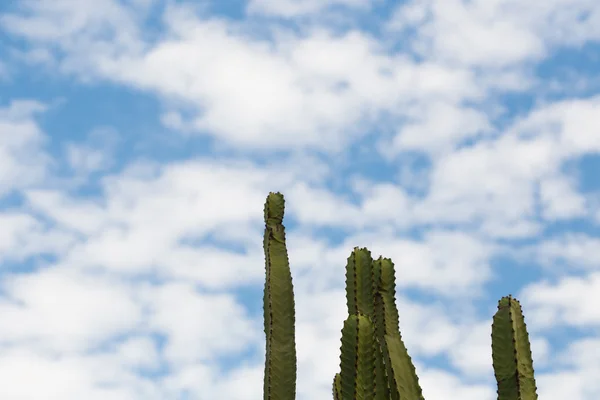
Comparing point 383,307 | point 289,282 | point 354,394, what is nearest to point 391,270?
point 383,307

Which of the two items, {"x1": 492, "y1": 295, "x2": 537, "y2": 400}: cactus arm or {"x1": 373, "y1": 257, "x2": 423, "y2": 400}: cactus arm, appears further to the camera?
{"x1": 373, "y1": 257, "x2": 423, "y2": 400}: cactus arm

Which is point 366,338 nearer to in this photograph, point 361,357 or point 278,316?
point 361,357

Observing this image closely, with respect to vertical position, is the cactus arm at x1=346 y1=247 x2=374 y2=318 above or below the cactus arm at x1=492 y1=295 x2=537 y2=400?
above

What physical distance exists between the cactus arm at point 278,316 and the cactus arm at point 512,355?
177 centimetres

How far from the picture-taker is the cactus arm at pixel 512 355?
20.8 ft

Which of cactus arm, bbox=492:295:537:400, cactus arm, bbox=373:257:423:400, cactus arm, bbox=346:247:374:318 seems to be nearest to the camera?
cactus arm, bbox=492:295:537:400

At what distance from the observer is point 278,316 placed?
7.51 metres

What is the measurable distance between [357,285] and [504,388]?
4.69 feet

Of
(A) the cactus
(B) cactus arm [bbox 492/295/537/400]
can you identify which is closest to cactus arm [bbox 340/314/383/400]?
(A) the cactus

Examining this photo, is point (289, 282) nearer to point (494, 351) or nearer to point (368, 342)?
point (368, 342)

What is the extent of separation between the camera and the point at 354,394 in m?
6.43

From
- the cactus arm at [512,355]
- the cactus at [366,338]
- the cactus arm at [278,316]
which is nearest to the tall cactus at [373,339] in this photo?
the cactus at [366,338]

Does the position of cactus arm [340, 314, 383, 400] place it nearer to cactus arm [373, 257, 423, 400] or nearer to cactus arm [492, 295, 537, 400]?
cactus arm [373, 257, 423, 400]

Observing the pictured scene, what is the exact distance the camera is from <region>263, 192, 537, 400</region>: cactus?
6.39 m
